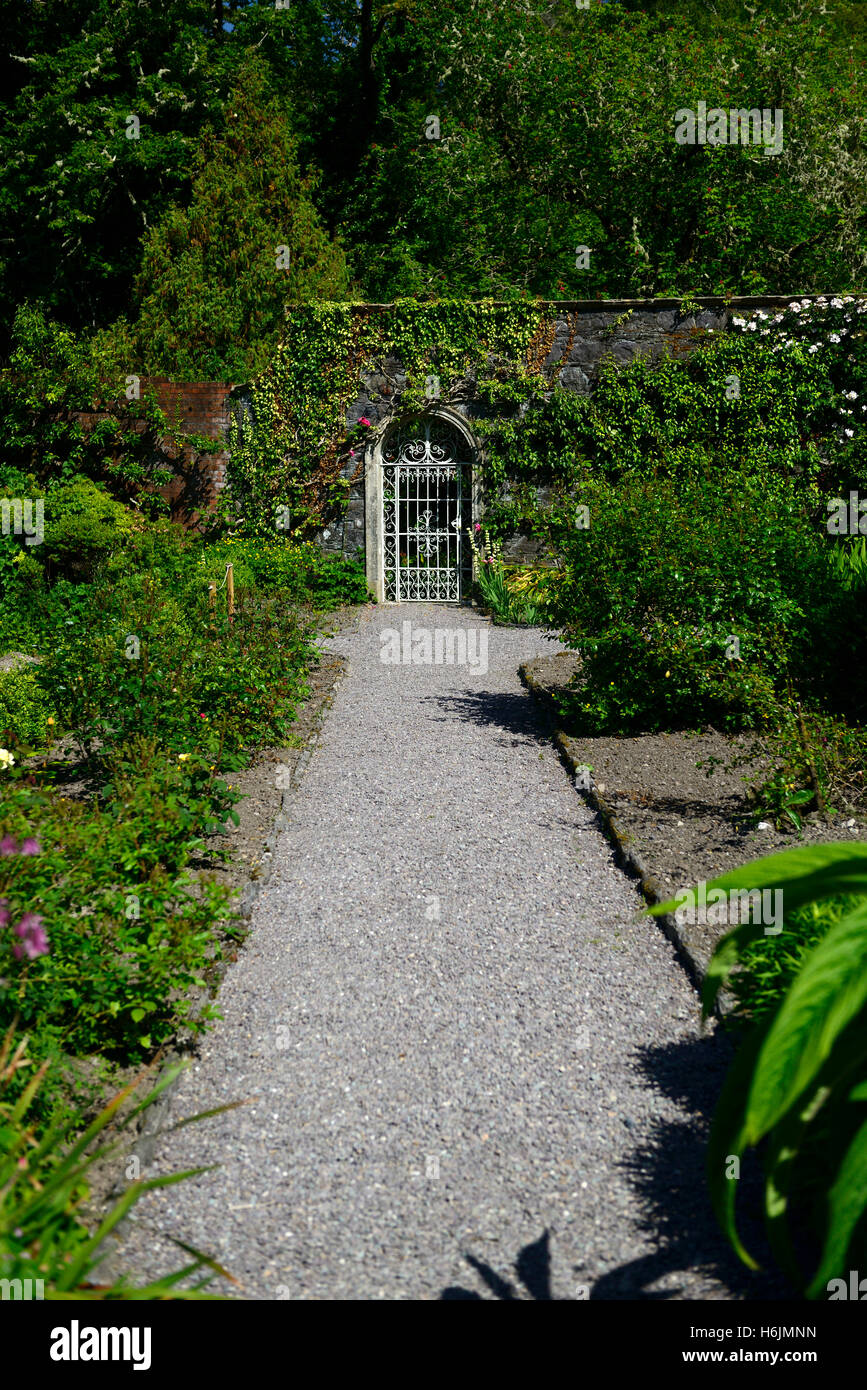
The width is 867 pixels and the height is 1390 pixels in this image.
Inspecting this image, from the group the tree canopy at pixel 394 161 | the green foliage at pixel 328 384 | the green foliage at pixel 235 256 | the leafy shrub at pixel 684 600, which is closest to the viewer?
Result: the leafy shrub at pixel 684 600

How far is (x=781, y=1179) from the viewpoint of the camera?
5.93 ft

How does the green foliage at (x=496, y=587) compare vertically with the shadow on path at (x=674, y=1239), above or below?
above

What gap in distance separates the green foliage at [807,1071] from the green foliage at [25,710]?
500cm

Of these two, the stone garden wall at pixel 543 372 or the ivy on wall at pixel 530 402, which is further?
the stone garden wall at pixel 543 372

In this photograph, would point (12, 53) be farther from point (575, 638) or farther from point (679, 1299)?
point (679, 1299)

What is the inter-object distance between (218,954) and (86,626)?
3306mm

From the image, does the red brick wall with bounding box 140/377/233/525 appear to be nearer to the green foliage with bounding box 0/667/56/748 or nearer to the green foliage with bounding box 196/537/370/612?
the green foliage with bounding box 196/537/370/612

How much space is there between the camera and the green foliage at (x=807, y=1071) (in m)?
1.67

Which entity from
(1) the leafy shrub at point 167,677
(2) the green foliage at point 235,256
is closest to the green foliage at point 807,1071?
(1) the leafy shrub at point 167,677

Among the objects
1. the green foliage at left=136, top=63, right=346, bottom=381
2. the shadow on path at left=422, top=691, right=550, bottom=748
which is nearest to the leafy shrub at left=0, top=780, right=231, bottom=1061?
the shadow on path at left=422, top=691, right=550, bottom=748

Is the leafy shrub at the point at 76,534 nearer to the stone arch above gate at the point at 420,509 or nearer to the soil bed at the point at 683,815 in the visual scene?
the stone arch above gate at the point at 420,509

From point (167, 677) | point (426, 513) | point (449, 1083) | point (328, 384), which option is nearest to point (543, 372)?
point (426, 513)
